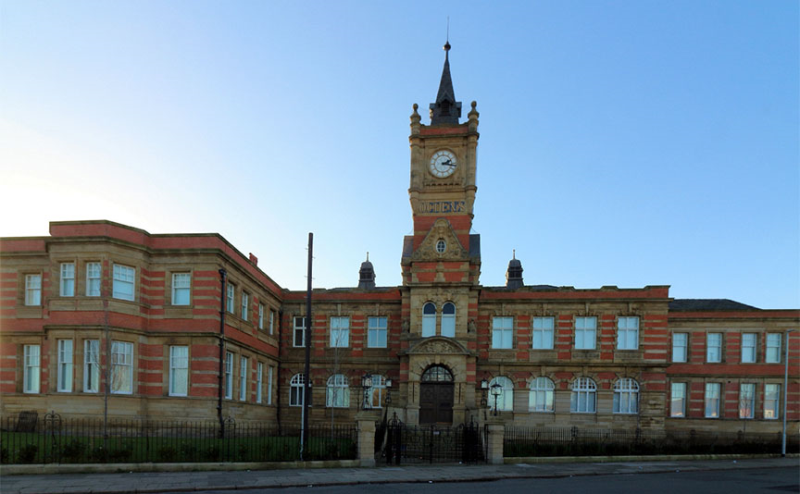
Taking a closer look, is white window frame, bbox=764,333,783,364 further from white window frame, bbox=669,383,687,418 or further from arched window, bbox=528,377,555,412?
arched window, bbox=528,377,555,412

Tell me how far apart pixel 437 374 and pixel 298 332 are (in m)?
10.3

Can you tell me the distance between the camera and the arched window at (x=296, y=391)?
134 feet

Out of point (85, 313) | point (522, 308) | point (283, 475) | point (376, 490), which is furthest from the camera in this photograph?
point (522, 308)

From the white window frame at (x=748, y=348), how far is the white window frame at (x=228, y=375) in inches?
1312

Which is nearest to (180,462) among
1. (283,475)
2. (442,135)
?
(283,475)

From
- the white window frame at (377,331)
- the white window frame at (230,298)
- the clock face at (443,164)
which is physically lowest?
the white window frame at (377,331)

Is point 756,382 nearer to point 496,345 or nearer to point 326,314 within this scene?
point 496,345

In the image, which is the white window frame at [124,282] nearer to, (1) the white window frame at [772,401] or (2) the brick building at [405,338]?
(2) the brick building at [405,338]

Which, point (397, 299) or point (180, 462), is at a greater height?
point (397, 299)

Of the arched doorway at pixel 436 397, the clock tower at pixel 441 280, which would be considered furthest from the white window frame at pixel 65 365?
the arched doorway at pixel 436 397

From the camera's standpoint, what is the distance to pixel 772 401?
4097 cm

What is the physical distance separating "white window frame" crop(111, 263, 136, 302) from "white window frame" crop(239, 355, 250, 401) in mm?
6843

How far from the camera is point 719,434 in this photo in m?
40.7

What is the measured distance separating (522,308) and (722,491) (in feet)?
70.3
